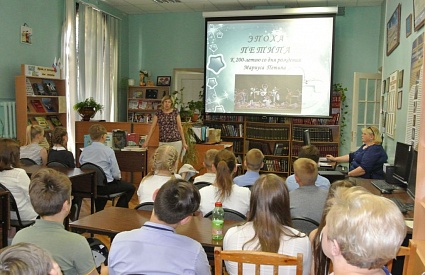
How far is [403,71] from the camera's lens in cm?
516

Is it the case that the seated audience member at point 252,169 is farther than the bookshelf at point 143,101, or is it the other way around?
the bookshelf at point 143,101

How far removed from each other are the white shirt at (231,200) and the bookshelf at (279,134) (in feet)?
17.5

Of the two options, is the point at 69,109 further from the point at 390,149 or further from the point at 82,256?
the point at 82,256

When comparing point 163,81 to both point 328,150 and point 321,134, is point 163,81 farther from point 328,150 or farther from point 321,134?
point 328,150

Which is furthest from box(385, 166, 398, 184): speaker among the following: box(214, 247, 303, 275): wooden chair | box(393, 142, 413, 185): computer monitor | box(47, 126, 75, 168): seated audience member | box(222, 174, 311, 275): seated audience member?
box(47, 126, 75, 168): seated audience member

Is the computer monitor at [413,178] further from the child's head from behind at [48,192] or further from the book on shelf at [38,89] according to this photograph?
the book on shelf at [38,89]

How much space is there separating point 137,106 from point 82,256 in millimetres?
7699

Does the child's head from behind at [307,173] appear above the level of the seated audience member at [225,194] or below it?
above

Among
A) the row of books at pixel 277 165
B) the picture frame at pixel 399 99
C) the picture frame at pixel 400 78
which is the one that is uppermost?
the picture frame at pixel 400 78

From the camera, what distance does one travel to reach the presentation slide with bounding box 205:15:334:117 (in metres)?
8.12

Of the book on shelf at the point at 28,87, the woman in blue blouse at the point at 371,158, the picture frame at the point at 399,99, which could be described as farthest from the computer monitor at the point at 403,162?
the book on shelf at the point at 28,87

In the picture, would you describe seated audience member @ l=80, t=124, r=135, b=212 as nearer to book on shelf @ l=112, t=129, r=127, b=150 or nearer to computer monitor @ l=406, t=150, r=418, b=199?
book on shelf @ l=112, t=129, r=127, b=150

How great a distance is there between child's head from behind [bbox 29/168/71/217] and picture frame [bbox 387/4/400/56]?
200 inches

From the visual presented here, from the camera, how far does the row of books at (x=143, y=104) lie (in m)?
9.39
